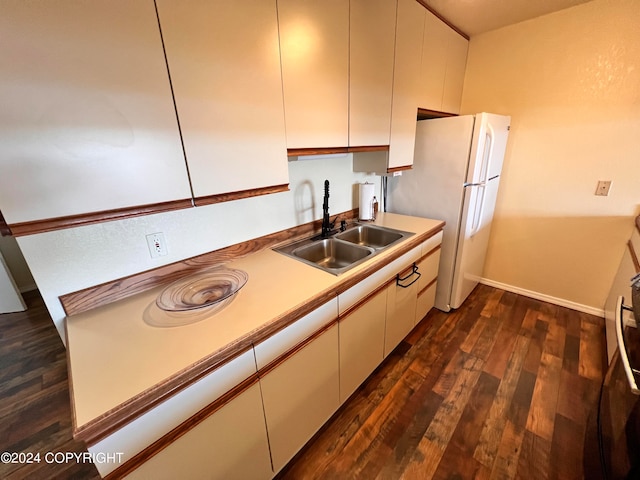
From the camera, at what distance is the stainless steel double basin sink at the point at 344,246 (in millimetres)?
1599

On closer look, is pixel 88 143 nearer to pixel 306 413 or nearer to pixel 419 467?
pixel 306 413

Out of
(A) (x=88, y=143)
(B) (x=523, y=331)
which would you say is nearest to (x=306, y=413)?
(A) (x=88, y=143)

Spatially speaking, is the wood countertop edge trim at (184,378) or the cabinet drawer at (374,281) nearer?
the wood countertop edge trim at (184,378)

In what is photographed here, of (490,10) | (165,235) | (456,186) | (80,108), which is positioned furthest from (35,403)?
(490,10)

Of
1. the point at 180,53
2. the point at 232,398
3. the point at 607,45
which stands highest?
the point at 607,45

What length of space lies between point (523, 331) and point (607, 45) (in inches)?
84.8

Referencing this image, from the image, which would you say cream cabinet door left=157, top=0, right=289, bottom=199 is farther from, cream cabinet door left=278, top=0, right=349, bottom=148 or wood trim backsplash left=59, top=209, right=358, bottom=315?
wood trim backsplash left=59, top=209, right=358, bottom=315

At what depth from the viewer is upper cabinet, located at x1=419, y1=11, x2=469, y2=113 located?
1862 mm

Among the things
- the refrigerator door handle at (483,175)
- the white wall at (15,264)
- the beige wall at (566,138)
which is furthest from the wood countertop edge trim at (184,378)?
the white wall at (15,264)

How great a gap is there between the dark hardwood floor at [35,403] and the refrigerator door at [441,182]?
2.60 meters

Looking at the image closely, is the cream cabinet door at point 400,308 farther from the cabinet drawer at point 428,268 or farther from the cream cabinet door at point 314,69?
the cream cabinet door at point 314,69

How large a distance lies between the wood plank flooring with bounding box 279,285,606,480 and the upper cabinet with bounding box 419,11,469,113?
1848mm

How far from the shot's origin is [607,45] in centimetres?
187

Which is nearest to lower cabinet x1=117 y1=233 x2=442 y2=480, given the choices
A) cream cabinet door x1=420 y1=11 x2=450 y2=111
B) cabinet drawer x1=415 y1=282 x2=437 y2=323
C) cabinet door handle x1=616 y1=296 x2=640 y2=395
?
cabinet drawer x1=415 y1=282 x2=437 y2=323
